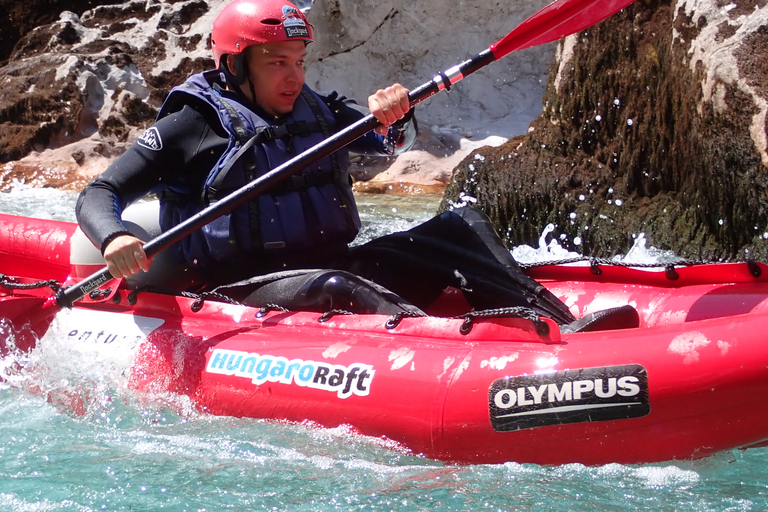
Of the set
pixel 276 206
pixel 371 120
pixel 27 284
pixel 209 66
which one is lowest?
pixel 27 284

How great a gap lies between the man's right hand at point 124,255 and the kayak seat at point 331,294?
391 mm

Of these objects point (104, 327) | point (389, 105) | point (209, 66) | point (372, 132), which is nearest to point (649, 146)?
point (372, 132)

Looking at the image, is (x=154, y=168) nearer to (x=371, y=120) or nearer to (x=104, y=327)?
(x=104, y=327)

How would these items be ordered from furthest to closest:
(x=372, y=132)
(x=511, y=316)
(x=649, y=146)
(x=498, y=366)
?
1. (x=649, y=146)
2. (x=372, y=132)
3. (x=511, y=316)
4. (x=498, y=366)

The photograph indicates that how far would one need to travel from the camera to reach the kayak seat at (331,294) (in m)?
2.56

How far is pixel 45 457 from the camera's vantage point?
92.9 inches

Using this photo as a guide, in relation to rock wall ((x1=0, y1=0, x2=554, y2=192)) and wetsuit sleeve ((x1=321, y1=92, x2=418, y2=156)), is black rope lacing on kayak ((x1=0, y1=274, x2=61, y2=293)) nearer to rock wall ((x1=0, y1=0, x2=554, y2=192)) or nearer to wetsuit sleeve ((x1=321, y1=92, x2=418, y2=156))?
wetsuit sleeve ((x1=321, y1=92, x2=418, y2=156))

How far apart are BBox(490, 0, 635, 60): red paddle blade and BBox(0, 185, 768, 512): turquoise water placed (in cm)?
134

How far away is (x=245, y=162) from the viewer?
8.87ft

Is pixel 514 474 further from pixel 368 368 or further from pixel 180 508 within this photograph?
pixel 180 508

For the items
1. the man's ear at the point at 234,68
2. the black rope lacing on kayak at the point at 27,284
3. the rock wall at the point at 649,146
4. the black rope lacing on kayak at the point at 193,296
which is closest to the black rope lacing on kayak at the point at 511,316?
the black rope lacing on kayak at the point at 193,296

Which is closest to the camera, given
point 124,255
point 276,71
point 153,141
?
point 124,255

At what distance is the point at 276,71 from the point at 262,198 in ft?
1.34

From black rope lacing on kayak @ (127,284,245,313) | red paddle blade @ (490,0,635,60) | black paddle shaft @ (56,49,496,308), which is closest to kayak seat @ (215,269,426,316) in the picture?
black rope lacing on kayak @ (127,284,245,313)
